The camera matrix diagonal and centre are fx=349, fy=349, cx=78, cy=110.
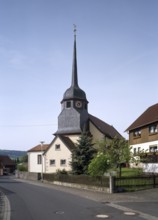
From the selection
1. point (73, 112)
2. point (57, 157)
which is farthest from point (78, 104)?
point (57, 157)

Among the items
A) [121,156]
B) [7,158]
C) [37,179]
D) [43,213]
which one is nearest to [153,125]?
[121,156]

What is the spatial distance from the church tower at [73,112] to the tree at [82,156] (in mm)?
14000

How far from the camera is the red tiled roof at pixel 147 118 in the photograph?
38.9 meters

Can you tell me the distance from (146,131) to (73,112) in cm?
2035

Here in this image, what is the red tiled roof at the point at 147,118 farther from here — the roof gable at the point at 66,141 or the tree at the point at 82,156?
the roof gable at the point at 66,141

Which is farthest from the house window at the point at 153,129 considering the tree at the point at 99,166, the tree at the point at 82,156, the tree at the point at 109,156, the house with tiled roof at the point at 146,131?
the tree at the point at 99,166

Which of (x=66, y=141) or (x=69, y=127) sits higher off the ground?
(x=69, y=127)

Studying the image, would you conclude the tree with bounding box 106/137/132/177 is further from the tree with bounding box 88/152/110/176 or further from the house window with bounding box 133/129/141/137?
the house window with bounding box 133/129/141/137

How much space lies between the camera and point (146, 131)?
39.9 metres

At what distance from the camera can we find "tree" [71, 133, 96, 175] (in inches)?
1620

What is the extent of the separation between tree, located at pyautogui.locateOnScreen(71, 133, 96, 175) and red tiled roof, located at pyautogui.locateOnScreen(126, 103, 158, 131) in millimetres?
5876

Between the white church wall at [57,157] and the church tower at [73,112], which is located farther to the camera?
the church tower at [73,112]

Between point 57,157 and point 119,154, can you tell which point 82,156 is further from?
point 57,157

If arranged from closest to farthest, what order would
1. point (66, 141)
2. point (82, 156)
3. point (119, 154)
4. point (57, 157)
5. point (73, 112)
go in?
point (119, 154) < point (82, 156) < point (57, 157) < point (66, 141) < point (73, 112)
